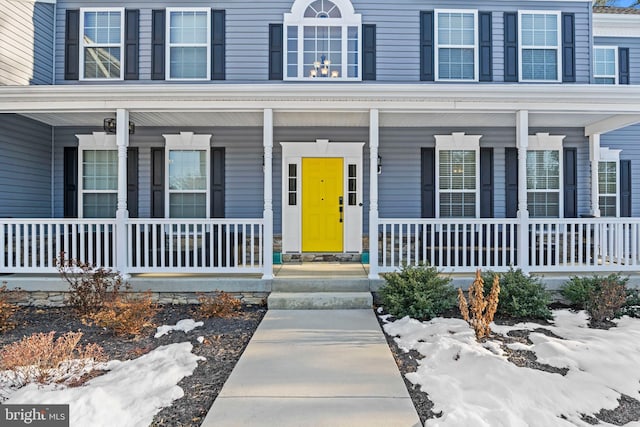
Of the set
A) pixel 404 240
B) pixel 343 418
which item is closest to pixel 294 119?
pixel 404 240

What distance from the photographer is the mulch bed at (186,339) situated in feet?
9.69

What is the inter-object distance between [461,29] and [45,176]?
8.67 m

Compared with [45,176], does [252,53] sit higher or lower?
higher

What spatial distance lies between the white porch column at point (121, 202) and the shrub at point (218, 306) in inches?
56.0

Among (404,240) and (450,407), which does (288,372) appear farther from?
(404,240)

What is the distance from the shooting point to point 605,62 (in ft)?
29.4

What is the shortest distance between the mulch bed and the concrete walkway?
155mm

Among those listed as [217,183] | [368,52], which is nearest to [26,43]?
[217,183]

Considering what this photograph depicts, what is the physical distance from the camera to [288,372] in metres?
3.49

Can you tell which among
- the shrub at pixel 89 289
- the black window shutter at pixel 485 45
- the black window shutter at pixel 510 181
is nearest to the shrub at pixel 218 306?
the shrub at pixel 89 289

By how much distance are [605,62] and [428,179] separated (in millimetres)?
5359

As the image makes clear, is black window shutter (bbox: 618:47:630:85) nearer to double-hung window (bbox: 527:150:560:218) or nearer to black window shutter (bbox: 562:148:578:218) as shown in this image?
black window shutter (bbox: 562:148:578:218)

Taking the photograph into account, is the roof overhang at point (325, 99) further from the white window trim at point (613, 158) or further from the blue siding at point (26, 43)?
the white window trim at point (613, 158)
